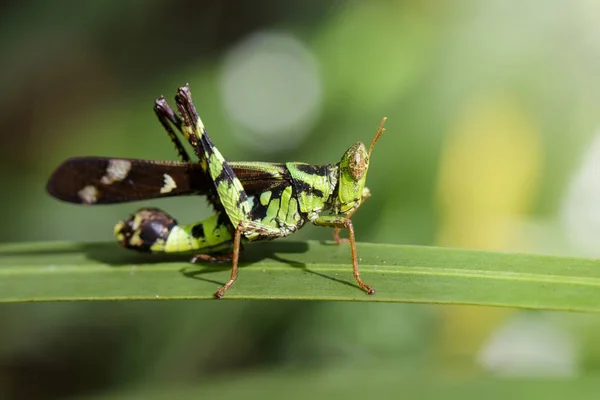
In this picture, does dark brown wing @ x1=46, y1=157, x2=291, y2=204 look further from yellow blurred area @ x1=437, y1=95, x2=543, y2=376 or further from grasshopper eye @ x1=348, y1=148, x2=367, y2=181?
yellow blurred area @ x1=437, y1=95, x2=543, y2=376

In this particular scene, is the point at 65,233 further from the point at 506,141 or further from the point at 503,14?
the point at 503,14

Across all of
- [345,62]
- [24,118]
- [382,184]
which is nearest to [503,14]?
[345,62]

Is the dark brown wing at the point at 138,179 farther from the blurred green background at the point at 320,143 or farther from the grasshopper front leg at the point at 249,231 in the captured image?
the blurred green background at the point at 320,143

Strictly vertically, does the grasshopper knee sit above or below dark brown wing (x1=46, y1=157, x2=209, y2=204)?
below

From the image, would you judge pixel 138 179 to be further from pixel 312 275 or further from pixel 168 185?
pixel 312 275

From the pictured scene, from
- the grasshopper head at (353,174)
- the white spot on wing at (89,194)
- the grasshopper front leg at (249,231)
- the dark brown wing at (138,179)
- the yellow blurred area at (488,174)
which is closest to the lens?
the grasshopper front leg at (249,231)

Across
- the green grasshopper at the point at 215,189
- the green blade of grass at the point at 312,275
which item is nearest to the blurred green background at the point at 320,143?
the green blade of grass at the point at 312,275

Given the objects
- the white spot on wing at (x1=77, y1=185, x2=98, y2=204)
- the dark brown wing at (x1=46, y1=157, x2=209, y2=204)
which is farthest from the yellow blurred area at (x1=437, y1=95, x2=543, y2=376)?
the white spot on wing at (x1=77, y1=185, x2=98, y2=204)
